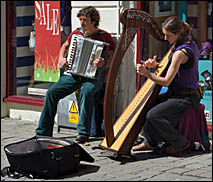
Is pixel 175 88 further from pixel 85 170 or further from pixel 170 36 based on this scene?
pixel 85 170

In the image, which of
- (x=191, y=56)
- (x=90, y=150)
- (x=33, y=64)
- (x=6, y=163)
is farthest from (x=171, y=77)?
(x=33, y=64)

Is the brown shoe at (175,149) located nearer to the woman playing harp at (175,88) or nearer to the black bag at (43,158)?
the woman playing harp at (175,88)

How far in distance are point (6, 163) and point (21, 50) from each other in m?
2.90

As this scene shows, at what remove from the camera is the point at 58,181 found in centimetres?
526

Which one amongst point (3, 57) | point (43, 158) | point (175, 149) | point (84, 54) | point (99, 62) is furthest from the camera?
point (3, 57)

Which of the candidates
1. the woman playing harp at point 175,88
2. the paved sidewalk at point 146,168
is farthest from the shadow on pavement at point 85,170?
the woman playing harp at point 175,88

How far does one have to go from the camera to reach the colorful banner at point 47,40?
7938 mm

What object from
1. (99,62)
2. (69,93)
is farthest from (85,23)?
(69,93)

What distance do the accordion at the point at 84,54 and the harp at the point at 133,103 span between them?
0.62m

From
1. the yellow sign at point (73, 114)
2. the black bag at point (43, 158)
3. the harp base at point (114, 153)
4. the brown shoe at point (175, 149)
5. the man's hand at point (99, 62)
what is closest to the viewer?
the black bag at point (43, 158)

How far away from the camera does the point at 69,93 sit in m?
6.89

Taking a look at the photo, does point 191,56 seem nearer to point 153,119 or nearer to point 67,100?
point 153,119

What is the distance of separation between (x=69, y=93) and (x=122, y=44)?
4.62 ft

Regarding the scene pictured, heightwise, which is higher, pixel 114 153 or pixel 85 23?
pixel 85 23
